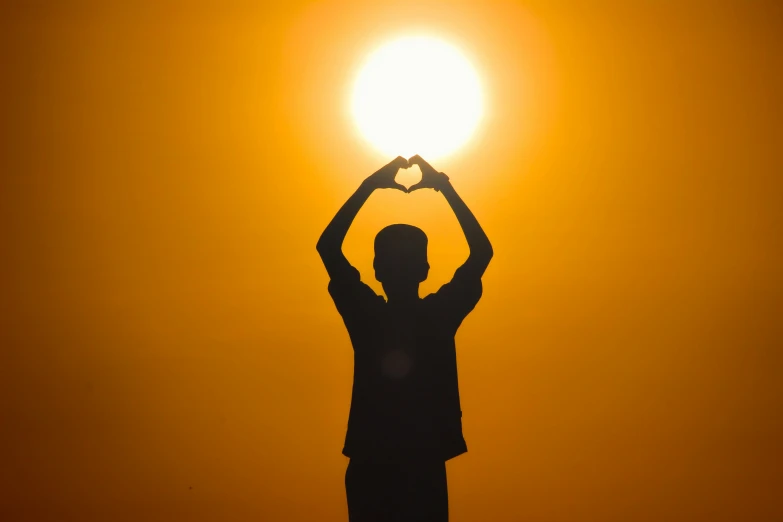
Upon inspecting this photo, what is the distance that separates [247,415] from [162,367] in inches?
10.5

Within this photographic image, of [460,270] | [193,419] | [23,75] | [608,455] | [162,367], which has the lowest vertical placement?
[608,455]

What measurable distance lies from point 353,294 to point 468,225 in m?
0.36

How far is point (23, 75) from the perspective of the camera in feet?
4.96

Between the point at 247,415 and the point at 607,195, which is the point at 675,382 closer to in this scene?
the point at 607,195

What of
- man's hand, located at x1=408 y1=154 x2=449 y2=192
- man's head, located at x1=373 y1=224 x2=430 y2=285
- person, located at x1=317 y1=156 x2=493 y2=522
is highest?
man's hand, located at x1=408 y1=154 x2=449 y2=192

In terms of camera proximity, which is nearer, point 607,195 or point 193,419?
point 193,419

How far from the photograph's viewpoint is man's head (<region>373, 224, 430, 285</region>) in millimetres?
1438

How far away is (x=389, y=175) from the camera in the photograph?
1.46 metres

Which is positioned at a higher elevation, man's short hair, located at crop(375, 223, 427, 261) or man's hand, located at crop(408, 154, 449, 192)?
man's hand, located at crop(408, 154, 449, 192)

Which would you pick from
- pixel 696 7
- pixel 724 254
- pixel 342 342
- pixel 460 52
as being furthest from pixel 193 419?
pixel 696 7

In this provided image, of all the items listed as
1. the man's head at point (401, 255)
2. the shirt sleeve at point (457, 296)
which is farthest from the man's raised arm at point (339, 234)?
the shirt sleeve at point (457, 296)

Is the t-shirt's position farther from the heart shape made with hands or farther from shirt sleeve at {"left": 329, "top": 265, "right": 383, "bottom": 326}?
the heart shape made with hands

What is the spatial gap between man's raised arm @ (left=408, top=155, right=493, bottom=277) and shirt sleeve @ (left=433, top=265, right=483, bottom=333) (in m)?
0.02

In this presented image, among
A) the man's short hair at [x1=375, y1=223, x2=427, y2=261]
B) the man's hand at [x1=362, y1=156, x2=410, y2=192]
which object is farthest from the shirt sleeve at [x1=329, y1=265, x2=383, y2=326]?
the man's hand at [x1=362, y1=156, x2=410, y2=192]
